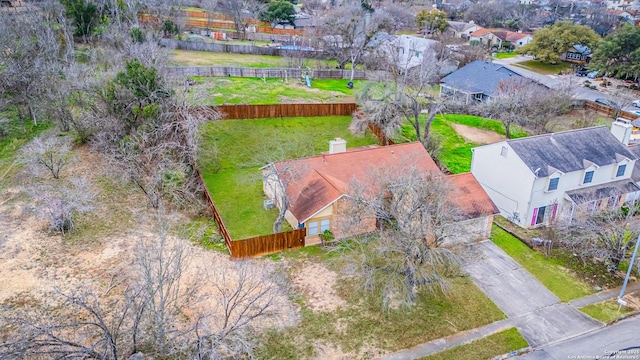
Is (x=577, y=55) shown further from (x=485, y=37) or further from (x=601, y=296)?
(x=601, y=296)

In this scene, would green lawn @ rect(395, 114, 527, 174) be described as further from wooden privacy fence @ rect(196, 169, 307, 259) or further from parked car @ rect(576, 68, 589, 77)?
parked car @ rect(576, 68, 589, 77)

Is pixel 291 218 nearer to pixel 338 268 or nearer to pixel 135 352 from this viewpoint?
pixel 338 268

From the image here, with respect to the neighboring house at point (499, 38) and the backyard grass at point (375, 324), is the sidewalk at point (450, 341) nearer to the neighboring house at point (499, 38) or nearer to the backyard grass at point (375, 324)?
the backyard grass at point (375, 324)

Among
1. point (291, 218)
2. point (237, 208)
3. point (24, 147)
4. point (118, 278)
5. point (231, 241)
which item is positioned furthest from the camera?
point (24, 147)

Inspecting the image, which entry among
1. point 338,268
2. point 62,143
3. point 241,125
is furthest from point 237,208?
point 62,143

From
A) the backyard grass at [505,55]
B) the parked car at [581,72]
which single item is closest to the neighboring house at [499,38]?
the backyard grass at [505,55]

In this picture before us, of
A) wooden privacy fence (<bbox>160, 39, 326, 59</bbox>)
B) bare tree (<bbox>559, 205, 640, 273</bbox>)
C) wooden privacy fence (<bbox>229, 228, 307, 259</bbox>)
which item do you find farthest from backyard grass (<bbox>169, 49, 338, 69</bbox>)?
bare tree (<bbox>559, 205, 640, 273</bbox>)
